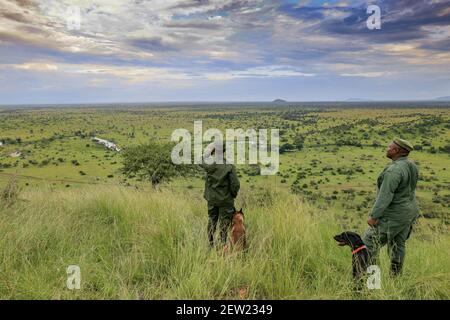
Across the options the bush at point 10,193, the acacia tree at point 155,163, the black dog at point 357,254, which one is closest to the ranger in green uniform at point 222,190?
the black dog at point 357,254

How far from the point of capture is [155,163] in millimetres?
25938

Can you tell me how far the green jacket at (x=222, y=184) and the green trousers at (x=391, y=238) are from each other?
2038 mm

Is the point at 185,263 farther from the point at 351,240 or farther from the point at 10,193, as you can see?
the point at 10,193

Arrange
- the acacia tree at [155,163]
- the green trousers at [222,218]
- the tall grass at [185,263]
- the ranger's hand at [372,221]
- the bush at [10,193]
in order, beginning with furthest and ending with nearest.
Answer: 1. the acacia tree at [155,163]
2. the bush at [10,193]
3. the green trousers at [222,218]
4. the ranger's hand at [372,221]
5. the tall grass at [185,263]

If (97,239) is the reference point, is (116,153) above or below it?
below

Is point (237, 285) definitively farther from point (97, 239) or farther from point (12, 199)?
point (12, 199)

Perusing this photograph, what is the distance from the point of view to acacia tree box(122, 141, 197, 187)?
2567 cm

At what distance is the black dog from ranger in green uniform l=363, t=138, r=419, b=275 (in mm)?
314

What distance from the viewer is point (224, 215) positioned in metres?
5.79

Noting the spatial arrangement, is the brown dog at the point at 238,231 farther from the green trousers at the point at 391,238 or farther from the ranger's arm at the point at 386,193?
the ranger's arm at the point at 386,193

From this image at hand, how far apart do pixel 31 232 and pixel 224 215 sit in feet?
8.96

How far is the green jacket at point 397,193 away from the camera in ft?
15.3

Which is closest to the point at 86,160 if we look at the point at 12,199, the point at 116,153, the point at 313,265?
the point at 116,153

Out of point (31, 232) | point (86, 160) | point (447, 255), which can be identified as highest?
point (31, 232)
